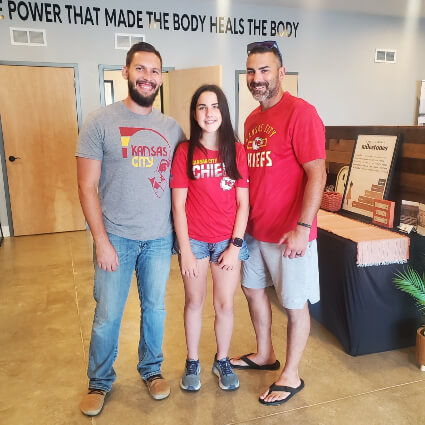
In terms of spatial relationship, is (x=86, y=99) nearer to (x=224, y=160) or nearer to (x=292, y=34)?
(x=292, y=34)

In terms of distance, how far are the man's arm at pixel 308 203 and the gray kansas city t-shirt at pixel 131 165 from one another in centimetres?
59

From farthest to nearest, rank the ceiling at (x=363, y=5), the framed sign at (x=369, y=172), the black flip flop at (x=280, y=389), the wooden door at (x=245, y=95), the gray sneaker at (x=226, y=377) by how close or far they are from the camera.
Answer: the wooden door at (x=245, y=95)
the ceiling at (x=363, y=5)
the framed sign at (x=369, y=172)
the gray sneaker at (x=226, y=377)
the black flip flop at (x=280, y=389)

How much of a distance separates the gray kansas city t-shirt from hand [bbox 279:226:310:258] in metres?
0.56

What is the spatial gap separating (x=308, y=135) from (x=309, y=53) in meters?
4.56

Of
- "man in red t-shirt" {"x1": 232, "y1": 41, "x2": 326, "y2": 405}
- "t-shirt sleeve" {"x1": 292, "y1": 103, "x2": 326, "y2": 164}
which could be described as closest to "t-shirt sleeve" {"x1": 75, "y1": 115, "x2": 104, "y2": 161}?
"man in red t-shirt" {"x1": 232, "y1": 41, "x2": 326, "y2": 405}

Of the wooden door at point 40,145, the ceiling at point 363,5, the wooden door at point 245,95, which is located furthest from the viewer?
the wooden door at point 245,95

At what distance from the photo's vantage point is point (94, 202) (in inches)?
66.7

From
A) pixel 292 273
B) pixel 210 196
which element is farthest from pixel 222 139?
pixel 292 273

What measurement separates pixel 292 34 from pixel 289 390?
498 centimetres

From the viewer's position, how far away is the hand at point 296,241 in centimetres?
171

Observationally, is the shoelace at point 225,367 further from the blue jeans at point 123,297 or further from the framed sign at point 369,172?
the framed sign at point 369,172

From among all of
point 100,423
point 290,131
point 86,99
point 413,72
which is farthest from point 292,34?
point 100,423

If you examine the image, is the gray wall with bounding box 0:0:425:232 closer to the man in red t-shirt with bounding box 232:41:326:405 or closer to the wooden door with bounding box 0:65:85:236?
the wooden door with bounding box 0:65:85:236

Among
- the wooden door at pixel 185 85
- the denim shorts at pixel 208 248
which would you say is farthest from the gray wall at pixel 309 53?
the denim shorts at pixel 208 248
